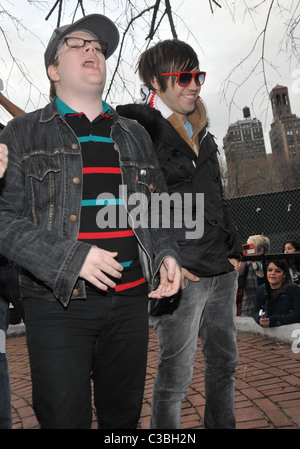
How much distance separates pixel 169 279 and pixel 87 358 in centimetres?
44

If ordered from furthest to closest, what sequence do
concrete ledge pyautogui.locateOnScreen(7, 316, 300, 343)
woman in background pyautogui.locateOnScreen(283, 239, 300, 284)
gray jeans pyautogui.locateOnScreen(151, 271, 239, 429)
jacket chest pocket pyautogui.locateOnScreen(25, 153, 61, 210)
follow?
woman in background pyautogui.locateOnScreen(283, 239, 300, 284), concrete ledge pyautogui.locateOnScreen(7, 316, 300, 343), gray jeans pyautogui.locateOnScreen(151, 271, 239, 429), jacket chest pocket pyautogui.locateOnScreen(25, 153, 61, 210)

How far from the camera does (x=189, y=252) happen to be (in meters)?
2.16

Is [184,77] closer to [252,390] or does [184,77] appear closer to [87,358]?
[87,358]

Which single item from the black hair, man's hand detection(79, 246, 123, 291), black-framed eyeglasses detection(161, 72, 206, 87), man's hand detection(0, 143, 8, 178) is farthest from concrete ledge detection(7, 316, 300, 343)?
man's hand detection(0, 143, 8, 178)

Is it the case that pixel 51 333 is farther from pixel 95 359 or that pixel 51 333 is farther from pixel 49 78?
pixel 49 78

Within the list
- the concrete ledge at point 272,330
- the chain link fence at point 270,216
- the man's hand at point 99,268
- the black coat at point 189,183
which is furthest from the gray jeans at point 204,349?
the chain link fence at point 270,216

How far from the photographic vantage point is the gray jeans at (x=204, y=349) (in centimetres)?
207

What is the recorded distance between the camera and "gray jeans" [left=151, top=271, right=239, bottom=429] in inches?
81.4

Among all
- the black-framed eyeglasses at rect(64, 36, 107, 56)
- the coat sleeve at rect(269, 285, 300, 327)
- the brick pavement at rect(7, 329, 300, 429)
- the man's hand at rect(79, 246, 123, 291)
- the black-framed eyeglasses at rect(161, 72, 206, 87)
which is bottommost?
the brick pavement at rect(7, 329, 300, 429)

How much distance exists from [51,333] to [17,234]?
0.37 m

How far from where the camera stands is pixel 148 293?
70.4 inches

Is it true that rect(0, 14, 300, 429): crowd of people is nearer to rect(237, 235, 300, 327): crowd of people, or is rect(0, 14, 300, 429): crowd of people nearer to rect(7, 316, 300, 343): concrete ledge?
rect(7, 316, 300, 343): concrete ledge

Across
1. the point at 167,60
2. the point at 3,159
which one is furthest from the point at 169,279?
the point at 167,60
